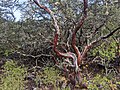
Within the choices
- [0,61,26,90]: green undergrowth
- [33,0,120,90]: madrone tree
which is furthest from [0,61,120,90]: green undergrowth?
[33,0,120,90]: madrone tree

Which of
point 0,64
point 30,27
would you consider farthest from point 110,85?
point 0,64

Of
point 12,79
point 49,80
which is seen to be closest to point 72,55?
point 49,80

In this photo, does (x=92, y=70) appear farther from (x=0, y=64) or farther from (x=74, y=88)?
(x=0, y=64)

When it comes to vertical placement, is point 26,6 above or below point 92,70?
above

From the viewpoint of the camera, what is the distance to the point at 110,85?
11.1 feet

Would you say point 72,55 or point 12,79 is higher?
point 72,55

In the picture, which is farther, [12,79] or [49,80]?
[49,80]

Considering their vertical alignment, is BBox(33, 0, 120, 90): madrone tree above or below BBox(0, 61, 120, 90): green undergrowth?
above

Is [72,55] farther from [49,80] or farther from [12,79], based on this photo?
[12,79]

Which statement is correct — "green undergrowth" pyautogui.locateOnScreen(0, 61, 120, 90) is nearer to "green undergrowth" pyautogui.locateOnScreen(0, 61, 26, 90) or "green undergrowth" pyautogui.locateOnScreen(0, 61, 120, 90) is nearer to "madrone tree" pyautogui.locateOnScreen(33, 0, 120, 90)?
"green undergrowth" pyautogui.locateOnScreen(0, 61, 26, 90)

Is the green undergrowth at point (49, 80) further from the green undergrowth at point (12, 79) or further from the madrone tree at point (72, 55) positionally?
the madrone tree at point (72, 55)

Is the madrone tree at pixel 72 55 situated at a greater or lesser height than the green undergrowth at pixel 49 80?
greater

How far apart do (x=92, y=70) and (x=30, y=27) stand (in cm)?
138

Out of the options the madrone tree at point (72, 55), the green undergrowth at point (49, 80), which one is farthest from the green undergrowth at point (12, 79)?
the madrone tree at point (72, 55)
